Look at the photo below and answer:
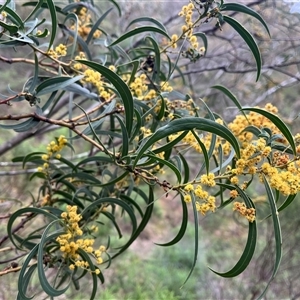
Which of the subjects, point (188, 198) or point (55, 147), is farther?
point (55, 147)

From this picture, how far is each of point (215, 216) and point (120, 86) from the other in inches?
119

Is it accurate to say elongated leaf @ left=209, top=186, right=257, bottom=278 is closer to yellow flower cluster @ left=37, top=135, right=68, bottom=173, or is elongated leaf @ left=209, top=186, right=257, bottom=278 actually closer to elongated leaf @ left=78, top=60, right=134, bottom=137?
elongated leaf @ left=78, top=60, right=134, bottom=137

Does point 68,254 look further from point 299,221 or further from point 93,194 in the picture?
point 299,221

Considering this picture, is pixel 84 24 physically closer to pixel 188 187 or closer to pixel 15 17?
pixel 15 17

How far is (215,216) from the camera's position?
3297mm

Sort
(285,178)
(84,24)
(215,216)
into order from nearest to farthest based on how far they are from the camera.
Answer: (285,178)
(84,24)
(215,216)

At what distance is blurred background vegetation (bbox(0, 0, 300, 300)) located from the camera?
113 centimetres

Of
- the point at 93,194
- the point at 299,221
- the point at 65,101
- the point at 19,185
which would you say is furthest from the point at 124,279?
the point at 93,194

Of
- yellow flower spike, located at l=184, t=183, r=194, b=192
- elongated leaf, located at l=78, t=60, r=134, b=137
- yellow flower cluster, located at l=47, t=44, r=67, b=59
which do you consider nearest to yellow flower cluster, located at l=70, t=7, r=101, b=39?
yellow flower cluster, located at l=47, t=44, r=67, b=59

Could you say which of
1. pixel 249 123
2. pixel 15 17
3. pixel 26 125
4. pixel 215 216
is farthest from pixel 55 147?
pixel 215 216

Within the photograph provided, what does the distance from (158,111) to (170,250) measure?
221cm

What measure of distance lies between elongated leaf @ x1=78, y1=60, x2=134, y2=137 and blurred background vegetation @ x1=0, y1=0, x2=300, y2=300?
586 millimetres

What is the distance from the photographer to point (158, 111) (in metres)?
0.62

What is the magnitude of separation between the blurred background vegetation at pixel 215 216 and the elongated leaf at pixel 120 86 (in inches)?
23.1
